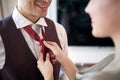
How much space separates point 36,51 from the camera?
99cm

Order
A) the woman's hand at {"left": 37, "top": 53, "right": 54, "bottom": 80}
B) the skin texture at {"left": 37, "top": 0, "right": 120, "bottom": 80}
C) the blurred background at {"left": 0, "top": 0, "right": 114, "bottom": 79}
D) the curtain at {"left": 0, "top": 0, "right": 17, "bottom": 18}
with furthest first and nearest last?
the blurred background at {"left": 0, "top": 0, "right": 114, "bottom": 79} < the curtain at {"left": 0, "top": 0, "right": 17, "bottom": 18} < the woman's hand at {"left": 37, "top": 53, "right": 54, "bottom": 80} < the skin texture at {"left": 37, "top": 0, "right": 120, "bottom": 80}

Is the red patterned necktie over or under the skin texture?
under

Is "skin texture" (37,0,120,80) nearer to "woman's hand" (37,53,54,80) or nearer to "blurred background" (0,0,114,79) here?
"woman's hand" (37,53,54,80)

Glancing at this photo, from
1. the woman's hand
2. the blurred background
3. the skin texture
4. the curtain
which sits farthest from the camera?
the blurred background

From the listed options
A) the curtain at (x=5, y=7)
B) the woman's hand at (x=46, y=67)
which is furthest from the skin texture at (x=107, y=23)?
the curtain at (x=5, y=7)

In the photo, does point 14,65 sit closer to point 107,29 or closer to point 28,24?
point 28,24

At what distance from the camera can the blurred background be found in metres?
2.38

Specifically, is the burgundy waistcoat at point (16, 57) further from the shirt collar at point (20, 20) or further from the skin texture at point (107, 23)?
the skin texture at point (107, 23)

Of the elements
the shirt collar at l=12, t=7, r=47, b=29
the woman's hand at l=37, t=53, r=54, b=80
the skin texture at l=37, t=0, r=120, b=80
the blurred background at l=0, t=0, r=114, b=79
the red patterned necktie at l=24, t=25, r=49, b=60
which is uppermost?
the skin texture at l=37, t=0, r=120, b=80

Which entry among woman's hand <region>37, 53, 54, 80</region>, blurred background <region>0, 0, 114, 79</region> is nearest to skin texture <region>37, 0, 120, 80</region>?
woman's hand <region>37, 53, 54, 80</region>

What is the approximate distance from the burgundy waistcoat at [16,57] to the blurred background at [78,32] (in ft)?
4.48

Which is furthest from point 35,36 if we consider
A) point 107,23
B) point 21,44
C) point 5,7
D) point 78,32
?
point 78,32

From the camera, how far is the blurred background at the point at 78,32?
238 cm

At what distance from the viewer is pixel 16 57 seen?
96 cm
